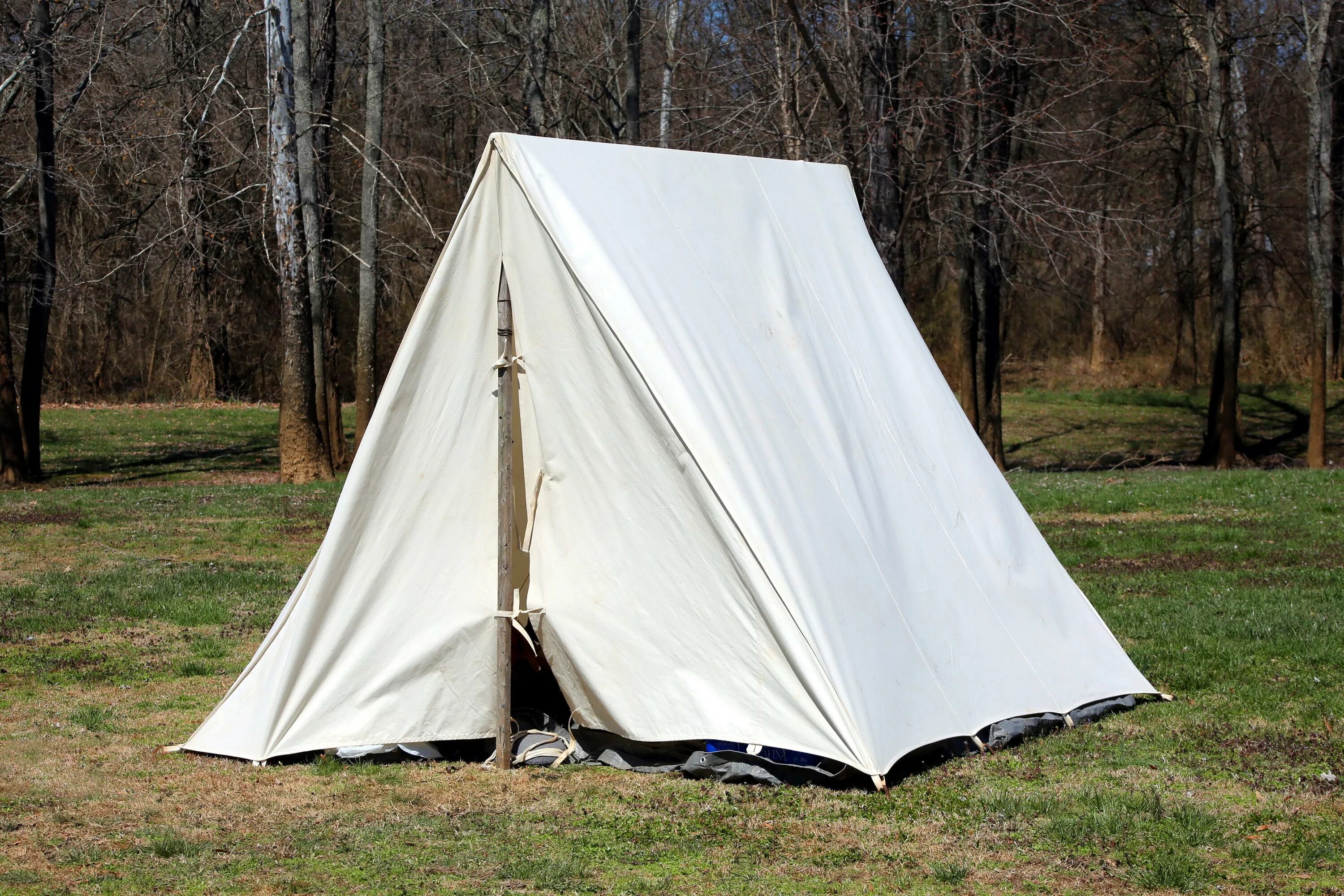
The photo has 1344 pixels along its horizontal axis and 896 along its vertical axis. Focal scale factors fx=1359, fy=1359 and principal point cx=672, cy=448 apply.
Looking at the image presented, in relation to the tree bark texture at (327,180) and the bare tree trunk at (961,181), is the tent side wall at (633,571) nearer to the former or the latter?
the bare tree trunk at (961,181)

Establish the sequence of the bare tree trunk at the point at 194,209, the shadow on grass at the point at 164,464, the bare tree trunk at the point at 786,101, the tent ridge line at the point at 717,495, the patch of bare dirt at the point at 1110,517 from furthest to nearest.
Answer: the shadow on grass at the point at 164,464
the bare tree trunk at the point at 786,101
the bare tree trunk at the point at 194,209
the patch of bare dirt at the point at 1110,517
the tent ridge line at the point at 717,495

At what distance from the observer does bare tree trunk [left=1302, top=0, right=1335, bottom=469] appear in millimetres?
21125

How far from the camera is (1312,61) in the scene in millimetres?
21297

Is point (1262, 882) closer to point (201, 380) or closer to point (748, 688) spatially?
point (748, 688)

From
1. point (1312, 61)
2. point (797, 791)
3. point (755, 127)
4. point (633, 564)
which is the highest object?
point (1312, 61)

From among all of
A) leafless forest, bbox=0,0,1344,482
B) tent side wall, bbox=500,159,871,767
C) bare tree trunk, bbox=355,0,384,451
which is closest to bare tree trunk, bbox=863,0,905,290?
leafless forest, bbox=0,0,1344,482

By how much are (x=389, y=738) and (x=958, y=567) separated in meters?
2.70

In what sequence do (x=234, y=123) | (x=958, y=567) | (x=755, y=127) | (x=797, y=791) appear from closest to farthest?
(x=797, y=791) → (x=958, y=567) → (x=755, y=127) → (x=234, y=123)

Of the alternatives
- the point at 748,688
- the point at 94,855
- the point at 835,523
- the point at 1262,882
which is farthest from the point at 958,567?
the point at 94,855

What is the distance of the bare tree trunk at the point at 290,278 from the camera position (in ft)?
54.1

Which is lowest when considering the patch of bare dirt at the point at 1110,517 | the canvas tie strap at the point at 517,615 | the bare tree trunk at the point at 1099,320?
the patch of bare dirt at the point at 1110,517

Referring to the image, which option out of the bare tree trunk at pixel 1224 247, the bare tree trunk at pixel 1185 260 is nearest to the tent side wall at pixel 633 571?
the bare tree trunk at pixel 1224 247

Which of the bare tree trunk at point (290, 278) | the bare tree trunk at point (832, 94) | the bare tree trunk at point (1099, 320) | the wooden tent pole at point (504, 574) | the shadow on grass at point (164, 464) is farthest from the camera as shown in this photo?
the bare tree trunk at point (1099, 320)

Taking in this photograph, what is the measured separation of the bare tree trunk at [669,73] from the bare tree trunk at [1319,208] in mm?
9868
